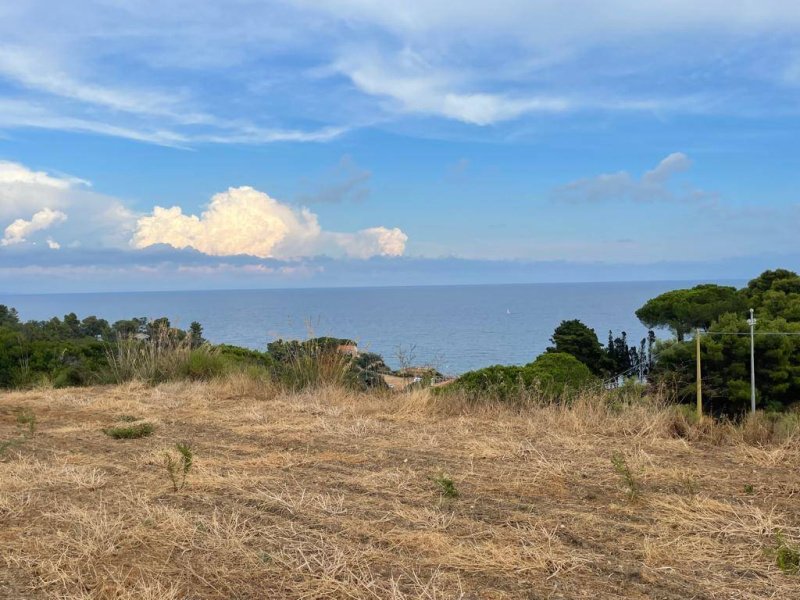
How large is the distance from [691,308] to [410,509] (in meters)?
20.3

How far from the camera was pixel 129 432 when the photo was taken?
6395 mm

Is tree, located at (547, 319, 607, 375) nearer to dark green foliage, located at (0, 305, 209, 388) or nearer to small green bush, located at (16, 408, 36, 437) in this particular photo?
dark green foliage, located at (0, 305, 209, 388)

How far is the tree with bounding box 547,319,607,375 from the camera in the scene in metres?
25.3

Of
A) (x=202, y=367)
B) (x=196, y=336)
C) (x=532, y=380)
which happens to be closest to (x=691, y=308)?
(x=532, y=380)

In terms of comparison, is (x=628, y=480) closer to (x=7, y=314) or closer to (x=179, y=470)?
(x=179, y=470)

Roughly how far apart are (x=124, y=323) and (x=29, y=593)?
15.4m

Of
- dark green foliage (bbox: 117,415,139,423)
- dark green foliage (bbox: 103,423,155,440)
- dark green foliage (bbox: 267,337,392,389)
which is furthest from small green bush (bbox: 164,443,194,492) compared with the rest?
dark green foliage (bbox: 267,337,392,389)

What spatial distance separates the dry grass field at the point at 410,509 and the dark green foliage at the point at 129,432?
0.41 feet

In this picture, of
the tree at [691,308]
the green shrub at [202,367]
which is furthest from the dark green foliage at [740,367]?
the green shrub at [202,367]

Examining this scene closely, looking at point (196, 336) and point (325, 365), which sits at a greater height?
point (196, 336)

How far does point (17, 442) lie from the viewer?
19.8 feet

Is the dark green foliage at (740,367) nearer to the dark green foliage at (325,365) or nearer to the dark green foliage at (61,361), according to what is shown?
the dark green foliage at (325,365)

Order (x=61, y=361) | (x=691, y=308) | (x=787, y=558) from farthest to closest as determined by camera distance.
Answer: (x=691, y=308)
(x=61, y=361)
(x=787, y=558)

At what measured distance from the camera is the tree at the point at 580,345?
25.3 metres
